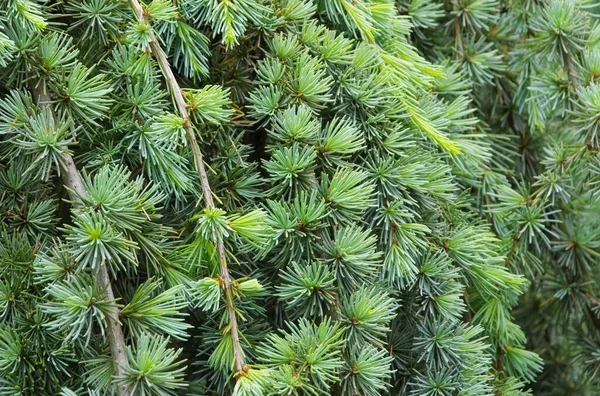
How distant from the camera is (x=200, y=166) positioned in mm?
777

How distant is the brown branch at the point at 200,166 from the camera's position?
2.45ft

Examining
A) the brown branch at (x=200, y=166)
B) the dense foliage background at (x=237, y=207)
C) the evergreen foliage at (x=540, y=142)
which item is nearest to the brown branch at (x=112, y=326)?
the dense foliage background at (x=237, y=207)

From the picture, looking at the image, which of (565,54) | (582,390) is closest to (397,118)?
(565,54)

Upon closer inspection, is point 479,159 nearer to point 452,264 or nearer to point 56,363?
point 452,264

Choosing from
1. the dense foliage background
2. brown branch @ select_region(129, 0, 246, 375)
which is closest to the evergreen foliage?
the dense foliage background

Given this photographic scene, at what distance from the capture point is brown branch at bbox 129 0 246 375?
747 mm

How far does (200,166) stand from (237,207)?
0.10m

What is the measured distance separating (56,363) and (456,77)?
26.8 inches

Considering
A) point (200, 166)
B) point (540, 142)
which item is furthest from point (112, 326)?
point (540, 142)

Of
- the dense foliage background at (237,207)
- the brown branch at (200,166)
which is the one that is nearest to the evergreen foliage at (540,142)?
the dense foliage background at (237,207)

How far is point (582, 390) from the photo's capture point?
1.39 metres

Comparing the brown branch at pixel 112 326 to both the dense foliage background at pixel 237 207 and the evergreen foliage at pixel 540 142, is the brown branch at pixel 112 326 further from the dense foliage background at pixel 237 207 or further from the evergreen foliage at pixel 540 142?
the evergreen foliage at pixel 540 142

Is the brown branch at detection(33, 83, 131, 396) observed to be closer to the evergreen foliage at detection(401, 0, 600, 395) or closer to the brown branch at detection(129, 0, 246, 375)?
the brown branch at detection(129, 0, 246, 375)

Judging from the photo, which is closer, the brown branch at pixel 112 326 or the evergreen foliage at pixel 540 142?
the brown branch at pixel 112 326
